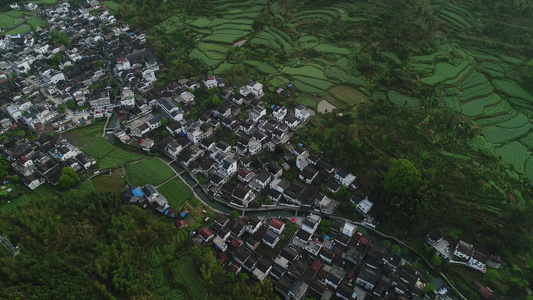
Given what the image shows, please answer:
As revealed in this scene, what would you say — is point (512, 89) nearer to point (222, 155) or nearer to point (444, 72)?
point (444, 72)

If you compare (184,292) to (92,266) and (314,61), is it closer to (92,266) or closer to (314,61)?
(92,266)

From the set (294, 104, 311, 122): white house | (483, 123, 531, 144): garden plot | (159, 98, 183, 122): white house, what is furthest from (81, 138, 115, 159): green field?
(483, 123, 531, 144): garden plot

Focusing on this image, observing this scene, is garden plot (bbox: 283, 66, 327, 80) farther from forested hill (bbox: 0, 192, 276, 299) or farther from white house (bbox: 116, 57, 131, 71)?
forested hill (bbox: 0, 192, 276, 299)

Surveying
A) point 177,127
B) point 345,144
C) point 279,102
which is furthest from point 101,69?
point 345,144

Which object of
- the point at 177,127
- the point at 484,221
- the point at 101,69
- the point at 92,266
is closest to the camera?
the point at 92,266

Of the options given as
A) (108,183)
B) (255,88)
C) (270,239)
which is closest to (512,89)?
(255,88)

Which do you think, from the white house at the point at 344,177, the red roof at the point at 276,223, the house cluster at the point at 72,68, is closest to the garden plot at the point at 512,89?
the white house at the point at 344,177
